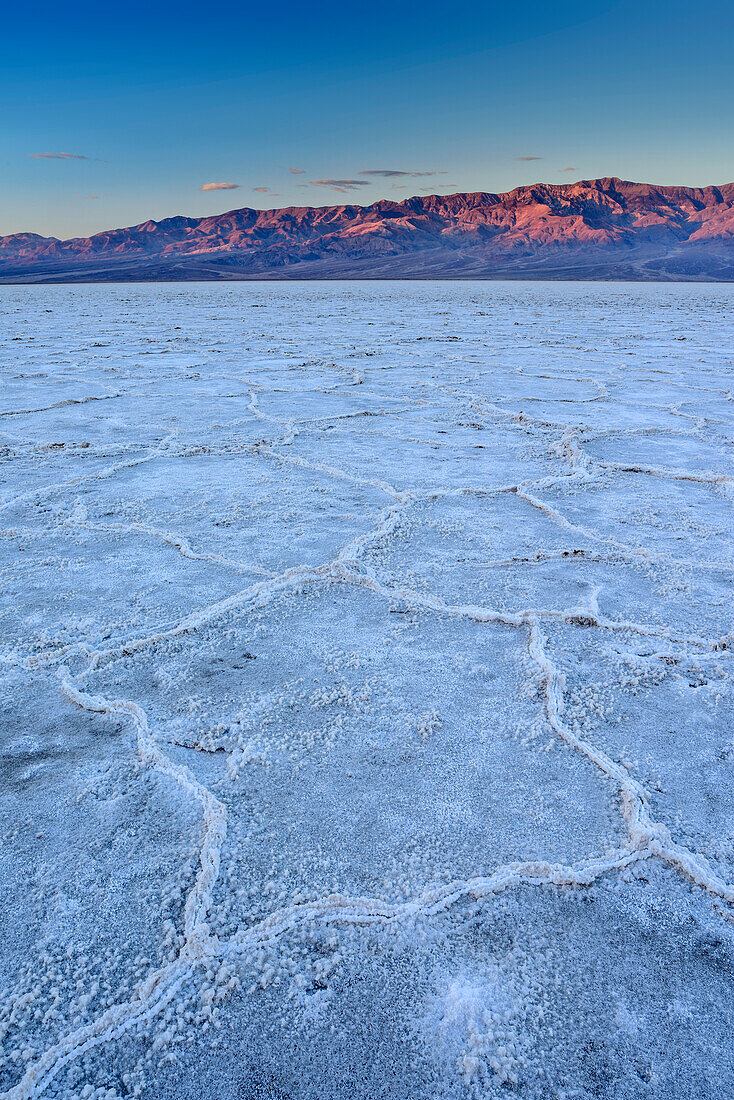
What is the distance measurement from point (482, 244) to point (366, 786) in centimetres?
16606

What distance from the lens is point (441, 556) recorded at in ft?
7.07

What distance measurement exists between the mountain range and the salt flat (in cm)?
9053

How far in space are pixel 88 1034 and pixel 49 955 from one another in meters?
0.14

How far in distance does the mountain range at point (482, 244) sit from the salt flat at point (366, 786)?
90530 mm

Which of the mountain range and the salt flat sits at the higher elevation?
the mountain range

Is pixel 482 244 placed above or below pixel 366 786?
above

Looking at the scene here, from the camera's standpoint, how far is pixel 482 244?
488 ft

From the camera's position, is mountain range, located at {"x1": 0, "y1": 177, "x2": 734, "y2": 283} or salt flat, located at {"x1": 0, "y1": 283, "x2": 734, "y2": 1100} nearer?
salt flat, located at {"x1": 0, "y1": 283, "x2": 734, "y2": 1100}

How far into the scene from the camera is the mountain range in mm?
100188

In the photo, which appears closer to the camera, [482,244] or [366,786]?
[366,786]

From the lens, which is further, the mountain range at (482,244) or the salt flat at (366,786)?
the mountain range at (482,244)

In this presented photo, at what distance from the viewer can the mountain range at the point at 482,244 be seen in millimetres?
100188

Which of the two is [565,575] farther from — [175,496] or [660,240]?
[660,240]

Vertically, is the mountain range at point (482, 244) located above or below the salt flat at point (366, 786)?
above
